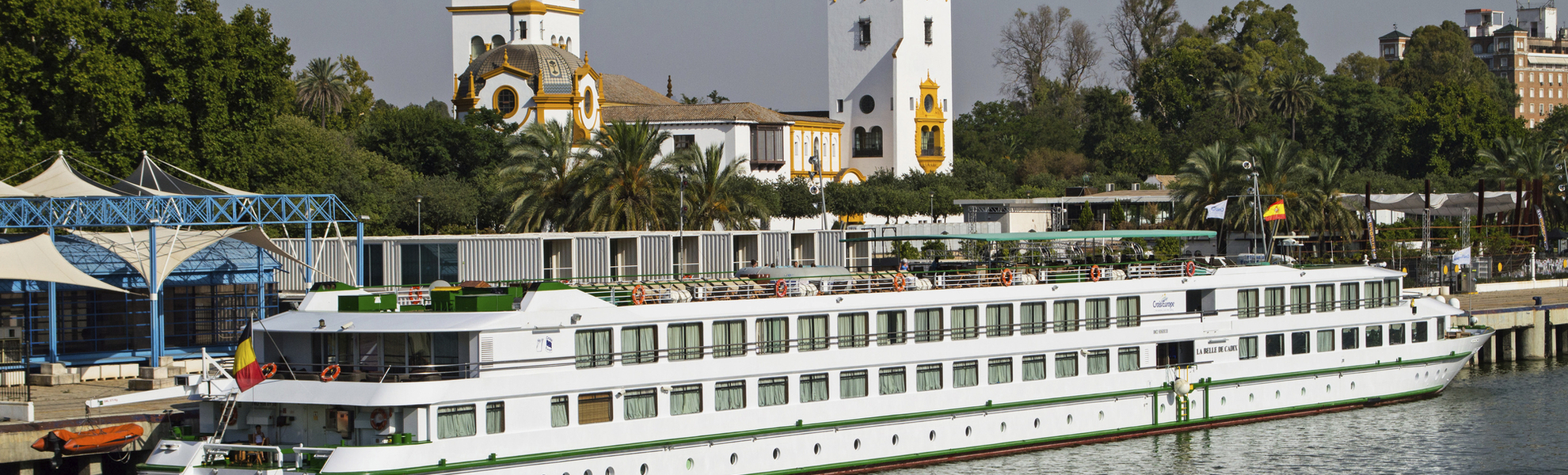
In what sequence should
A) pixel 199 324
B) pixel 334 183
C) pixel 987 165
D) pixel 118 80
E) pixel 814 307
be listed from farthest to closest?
pixel 987 165
pixel 334 183
pixel 118 80
pixel 199 324
pixel 814 307

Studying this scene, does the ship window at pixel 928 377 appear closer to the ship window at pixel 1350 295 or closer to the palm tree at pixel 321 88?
the ship window at pixel 1350 295

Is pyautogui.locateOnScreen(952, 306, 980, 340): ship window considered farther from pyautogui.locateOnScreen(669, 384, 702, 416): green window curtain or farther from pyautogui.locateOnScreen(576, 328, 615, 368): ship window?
pyautogui.locateOnScreen(576, 328, 615, 368): ship window

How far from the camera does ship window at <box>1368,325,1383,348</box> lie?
120 ft

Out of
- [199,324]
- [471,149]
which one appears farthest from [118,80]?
[471,149]

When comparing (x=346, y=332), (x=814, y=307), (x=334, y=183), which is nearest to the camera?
(x=346, y=332)

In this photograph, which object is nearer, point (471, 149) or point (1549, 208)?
point (1549, 208)

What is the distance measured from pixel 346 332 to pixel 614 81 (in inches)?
3358

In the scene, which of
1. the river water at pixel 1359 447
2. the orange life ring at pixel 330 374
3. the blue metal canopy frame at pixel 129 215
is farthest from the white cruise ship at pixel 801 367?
the blue metal canopy frame at pixel 129 215

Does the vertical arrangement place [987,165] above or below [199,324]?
above

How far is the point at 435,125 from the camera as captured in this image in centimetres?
8325

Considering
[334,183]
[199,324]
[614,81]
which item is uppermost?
[614,81]

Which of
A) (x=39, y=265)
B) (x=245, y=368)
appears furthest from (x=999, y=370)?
(x=39, y=265)

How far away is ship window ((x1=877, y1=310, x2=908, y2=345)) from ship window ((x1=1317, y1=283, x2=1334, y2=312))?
12.6 meters

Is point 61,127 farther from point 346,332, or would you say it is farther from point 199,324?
point 346,332
